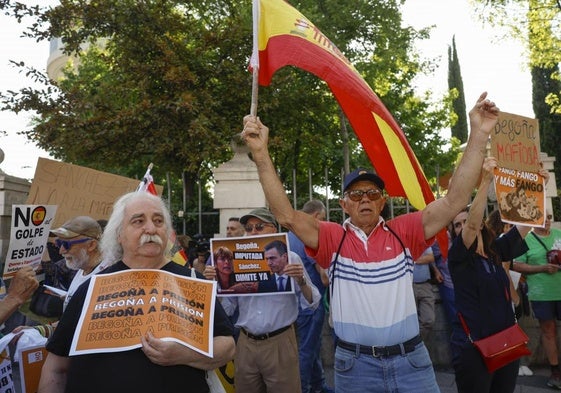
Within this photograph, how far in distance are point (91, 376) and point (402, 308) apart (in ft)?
5.38

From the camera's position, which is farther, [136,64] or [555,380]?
[136,64]

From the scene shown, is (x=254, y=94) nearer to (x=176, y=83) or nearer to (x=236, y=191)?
(x=236, y=191)

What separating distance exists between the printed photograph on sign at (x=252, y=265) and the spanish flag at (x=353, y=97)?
99cm

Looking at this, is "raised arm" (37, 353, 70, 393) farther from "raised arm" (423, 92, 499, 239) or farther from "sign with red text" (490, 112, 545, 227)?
"sign with red text" (490, 112, 545, 227)

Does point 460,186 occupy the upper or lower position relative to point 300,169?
lower

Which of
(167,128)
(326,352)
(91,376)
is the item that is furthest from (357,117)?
(167,128)

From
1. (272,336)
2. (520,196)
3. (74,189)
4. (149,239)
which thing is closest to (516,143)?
(520,196)

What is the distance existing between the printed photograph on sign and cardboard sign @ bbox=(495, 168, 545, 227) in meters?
1.70

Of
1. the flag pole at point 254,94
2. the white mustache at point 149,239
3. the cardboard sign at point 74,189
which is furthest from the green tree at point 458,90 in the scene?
the white mustache at point 149,239

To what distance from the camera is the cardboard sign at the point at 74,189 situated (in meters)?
5.07

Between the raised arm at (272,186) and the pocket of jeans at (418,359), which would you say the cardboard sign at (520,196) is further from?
the raised arm at (272,186)

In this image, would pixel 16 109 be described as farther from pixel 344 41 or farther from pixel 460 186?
pixel 460 186

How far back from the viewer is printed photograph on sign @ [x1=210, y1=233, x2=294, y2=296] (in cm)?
418

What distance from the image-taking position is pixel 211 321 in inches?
92.0
